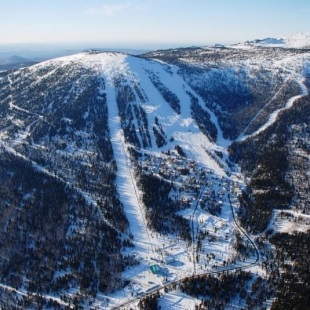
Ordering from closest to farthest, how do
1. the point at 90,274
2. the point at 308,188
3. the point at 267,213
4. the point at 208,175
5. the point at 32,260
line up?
1. the point at 90,274
2. the point at 32,260
3. the point at 267,213
4. the point at 308,188
5. the point at 208,175

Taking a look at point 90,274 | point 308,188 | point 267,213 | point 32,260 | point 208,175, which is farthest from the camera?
point 208,175

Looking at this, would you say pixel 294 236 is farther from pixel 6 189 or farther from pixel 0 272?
pixel 6 189

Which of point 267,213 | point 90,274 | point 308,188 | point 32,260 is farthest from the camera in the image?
point 308,188

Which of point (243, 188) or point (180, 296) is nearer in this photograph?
point (180, 296)

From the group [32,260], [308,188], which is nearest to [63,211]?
[32,260]

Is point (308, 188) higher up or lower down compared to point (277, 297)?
higher up

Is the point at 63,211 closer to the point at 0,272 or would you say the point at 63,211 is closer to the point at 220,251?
the point at 0,272

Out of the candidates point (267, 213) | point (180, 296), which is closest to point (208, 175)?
point (267, 213)

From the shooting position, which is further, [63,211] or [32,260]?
Result: [63,211]

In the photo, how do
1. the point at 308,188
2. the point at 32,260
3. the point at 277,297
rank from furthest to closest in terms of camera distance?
the point at 308,188 → the point at 32,260 → the point at 277,297
